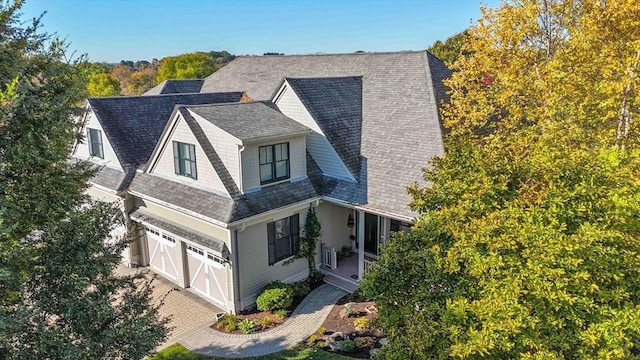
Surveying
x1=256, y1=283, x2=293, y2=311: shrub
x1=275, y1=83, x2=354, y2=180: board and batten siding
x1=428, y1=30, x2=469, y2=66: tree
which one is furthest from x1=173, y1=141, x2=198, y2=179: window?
x1=428, y1=30, x2=469, y2=66: tree

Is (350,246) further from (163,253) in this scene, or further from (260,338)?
(163,253)

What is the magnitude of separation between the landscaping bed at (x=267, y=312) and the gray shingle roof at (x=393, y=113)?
15.3 ft

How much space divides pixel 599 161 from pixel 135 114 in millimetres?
19845

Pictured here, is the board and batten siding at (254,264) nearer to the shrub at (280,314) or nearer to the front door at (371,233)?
the shrub at (280,314)

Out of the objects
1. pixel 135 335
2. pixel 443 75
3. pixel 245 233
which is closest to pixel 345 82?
pixel 443 75

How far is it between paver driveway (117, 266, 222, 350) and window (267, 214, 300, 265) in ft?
10.1

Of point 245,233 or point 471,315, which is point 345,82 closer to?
point 245,233

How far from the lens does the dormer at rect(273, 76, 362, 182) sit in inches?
711

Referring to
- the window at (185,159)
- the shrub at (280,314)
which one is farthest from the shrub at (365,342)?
the window at (185,159)

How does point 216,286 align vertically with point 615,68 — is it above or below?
below

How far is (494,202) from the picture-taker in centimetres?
816

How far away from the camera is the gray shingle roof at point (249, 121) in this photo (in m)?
15.5

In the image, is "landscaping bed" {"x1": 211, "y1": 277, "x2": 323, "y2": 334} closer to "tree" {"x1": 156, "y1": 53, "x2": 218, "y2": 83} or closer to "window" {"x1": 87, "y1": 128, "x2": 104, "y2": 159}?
"window" {"x1": 87, "y1": 128, "x2": 104, "y2": 159}

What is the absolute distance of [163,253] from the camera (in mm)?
18078
